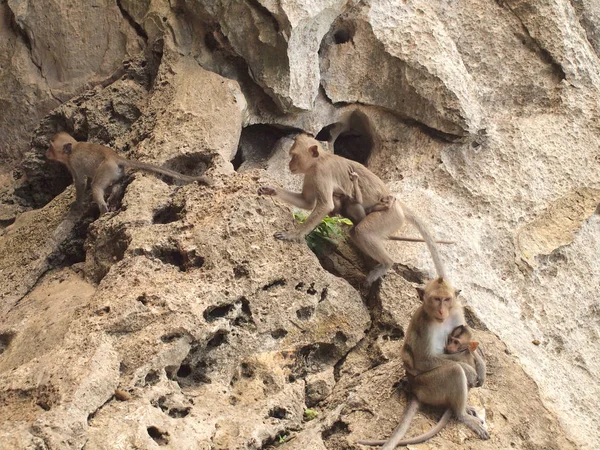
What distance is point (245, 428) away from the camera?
195 inches

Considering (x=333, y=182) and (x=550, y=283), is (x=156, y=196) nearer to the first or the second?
(x=333, y=182)

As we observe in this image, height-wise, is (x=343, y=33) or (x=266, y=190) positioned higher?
(x=343, y=33)

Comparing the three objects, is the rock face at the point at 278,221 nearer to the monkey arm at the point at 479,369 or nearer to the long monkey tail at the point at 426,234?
the monkey arm at the point at 479,369

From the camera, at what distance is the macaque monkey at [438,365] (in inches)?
201

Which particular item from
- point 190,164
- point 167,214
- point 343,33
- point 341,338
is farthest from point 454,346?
point 343,33

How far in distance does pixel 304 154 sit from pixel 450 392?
2636mm

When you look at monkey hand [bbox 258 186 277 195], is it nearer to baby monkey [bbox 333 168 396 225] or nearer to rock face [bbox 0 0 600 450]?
rock face [bbox 0 0 600 450]

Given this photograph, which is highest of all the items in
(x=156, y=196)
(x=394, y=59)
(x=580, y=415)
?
(x=394, y=59)

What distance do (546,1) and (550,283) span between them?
3393 millimetres

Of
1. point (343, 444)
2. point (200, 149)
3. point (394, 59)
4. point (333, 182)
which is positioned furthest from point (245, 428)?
point (394, 59)

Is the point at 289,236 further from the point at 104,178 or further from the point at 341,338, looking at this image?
the point at 104,178

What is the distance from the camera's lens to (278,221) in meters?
6.15

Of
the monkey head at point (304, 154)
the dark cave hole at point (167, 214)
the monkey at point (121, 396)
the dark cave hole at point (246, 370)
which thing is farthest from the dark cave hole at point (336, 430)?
the monkey head at point (304, 154)

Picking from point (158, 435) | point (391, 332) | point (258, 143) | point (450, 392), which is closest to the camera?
point (158, 435)
